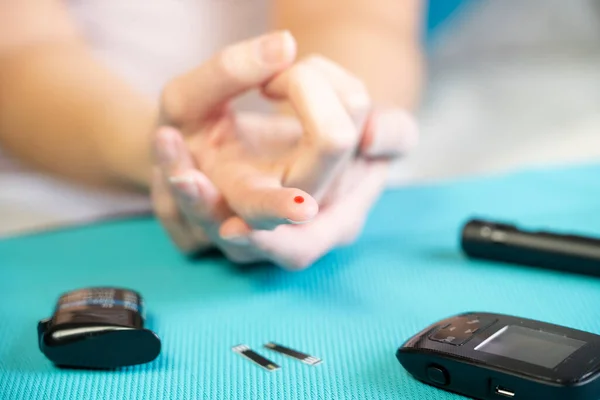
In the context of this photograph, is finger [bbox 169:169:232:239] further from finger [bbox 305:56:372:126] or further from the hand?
finger [bbox 305:56:372:126]

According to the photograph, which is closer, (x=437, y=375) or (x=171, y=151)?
(x=437, y=375)

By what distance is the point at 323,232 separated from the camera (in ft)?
1.81

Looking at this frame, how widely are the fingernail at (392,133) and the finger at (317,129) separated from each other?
0.24ft

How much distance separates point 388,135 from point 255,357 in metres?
0.26

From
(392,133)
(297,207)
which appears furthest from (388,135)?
(297,207)

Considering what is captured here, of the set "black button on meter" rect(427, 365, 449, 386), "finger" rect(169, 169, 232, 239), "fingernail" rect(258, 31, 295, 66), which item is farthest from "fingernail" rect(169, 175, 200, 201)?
"black button on meter" rect(427, 365, 449, 386)

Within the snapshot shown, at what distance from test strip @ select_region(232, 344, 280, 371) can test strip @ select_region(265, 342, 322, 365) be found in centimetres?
1

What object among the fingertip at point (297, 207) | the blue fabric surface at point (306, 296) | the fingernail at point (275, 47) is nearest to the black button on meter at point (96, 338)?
the blue fabric surface at point (306, 296)

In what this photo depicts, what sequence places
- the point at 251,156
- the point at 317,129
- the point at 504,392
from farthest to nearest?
the point at 251,156
the point at 317,129
the point at 504,392

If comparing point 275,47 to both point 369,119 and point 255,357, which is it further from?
point 255,357

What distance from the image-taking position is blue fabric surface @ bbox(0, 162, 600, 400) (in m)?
0.41

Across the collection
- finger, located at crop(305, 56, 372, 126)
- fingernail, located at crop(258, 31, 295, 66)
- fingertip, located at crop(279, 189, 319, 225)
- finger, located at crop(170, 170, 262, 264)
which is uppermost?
fingernail, located at crop(258, 31, 295, 66)

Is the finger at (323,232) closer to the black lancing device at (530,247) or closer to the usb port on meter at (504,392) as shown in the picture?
the black lancing device at (530,247)

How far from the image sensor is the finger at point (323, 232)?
514 millimetres
